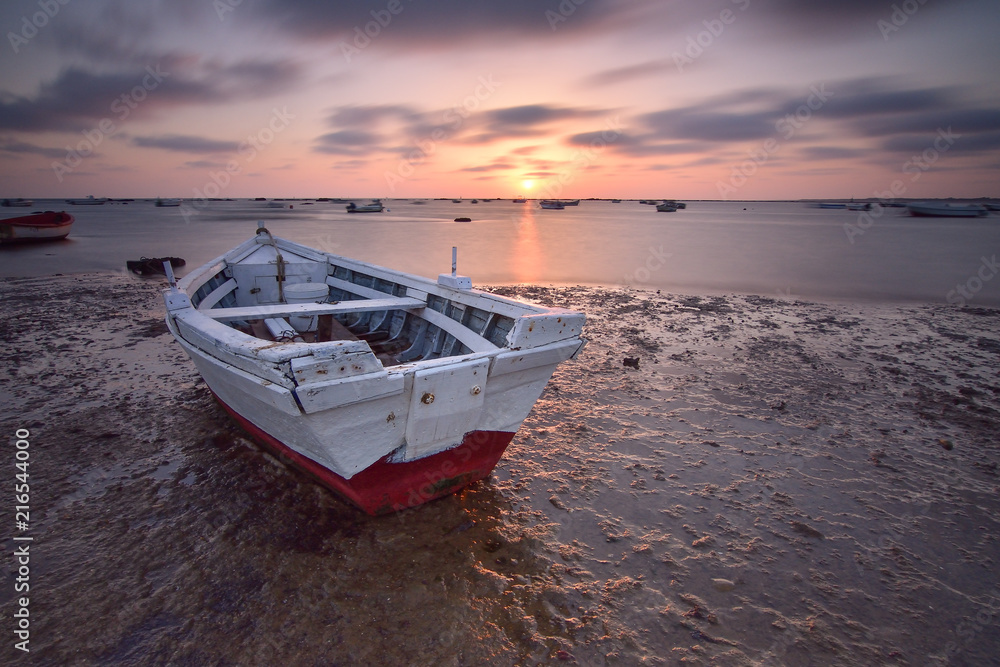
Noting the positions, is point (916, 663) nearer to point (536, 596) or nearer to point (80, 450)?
point (536, 596)

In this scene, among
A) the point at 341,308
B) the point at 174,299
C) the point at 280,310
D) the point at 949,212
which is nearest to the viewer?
the point at 174,299

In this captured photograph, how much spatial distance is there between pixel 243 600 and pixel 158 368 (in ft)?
19.0

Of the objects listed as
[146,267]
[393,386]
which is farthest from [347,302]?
[146,267]

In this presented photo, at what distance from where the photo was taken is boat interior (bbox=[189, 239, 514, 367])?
476cm

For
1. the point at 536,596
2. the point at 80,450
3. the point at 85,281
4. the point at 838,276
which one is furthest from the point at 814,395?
the point at 85,281

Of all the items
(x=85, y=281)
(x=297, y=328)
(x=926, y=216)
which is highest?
(x=926, y=216)

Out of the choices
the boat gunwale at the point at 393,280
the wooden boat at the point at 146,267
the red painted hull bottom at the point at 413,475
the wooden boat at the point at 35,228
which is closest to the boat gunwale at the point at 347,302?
the boat gunwale at the point at 393,280

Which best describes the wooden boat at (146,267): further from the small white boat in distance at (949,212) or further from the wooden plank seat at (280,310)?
the small white boat in distance at (949,212)

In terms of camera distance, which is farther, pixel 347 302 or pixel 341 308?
pixel 347 302

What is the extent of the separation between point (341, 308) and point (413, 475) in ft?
7.49

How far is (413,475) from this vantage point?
3.60 m

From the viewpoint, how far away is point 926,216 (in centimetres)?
6469

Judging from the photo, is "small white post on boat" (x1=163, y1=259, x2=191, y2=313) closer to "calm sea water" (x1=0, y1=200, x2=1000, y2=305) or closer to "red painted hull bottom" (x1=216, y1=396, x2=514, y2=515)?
"red painted hull bottom" (x1=216, y1=396, x2=514, y2=515)

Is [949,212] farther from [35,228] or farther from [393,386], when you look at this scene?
[35,228]
